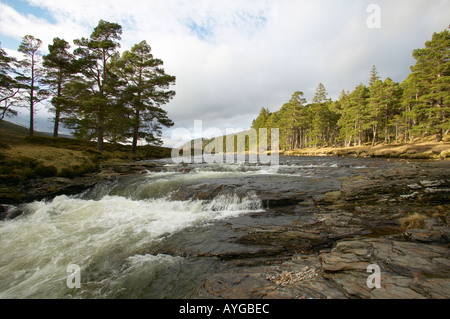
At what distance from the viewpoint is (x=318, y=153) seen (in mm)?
41281

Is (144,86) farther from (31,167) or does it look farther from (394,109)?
(394,109)

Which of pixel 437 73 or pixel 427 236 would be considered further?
pixel 437 73

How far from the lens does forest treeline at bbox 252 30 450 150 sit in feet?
88.2

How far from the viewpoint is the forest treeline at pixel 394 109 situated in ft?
88.2

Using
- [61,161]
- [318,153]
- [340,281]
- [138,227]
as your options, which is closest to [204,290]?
[340,281]

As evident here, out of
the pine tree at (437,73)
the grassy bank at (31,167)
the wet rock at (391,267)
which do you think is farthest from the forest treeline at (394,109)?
the grassy bank at (31,167)

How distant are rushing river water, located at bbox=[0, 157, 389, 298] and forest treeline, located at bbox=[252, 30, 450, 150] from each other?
33927 mm

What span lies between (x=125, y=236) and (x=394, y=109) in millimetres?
62647

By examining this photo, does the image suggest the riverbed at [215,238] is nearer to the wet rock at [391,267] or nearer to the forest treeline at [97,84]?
the wet rock at [391,267]

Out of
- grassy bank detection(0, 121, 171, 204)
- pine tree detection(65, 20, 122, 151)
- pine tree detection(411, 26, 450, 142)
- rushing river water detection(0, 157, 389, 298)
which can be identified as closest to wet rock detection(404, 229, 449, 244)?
rushing river water detection(0, 157, 389, 298)

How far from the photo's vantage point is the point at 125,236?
20.8 feet

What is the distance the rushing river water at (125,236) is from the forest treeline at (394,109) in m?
33.9

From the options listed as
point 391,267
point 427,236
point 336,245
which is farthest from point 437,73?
point 391,267

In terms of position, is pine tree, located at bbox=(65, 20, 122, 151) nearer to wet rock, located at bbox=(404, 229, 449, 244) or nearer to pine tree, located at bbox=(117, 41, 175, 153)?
pine tree, located at bbox=(117, 41, 175, 153)
